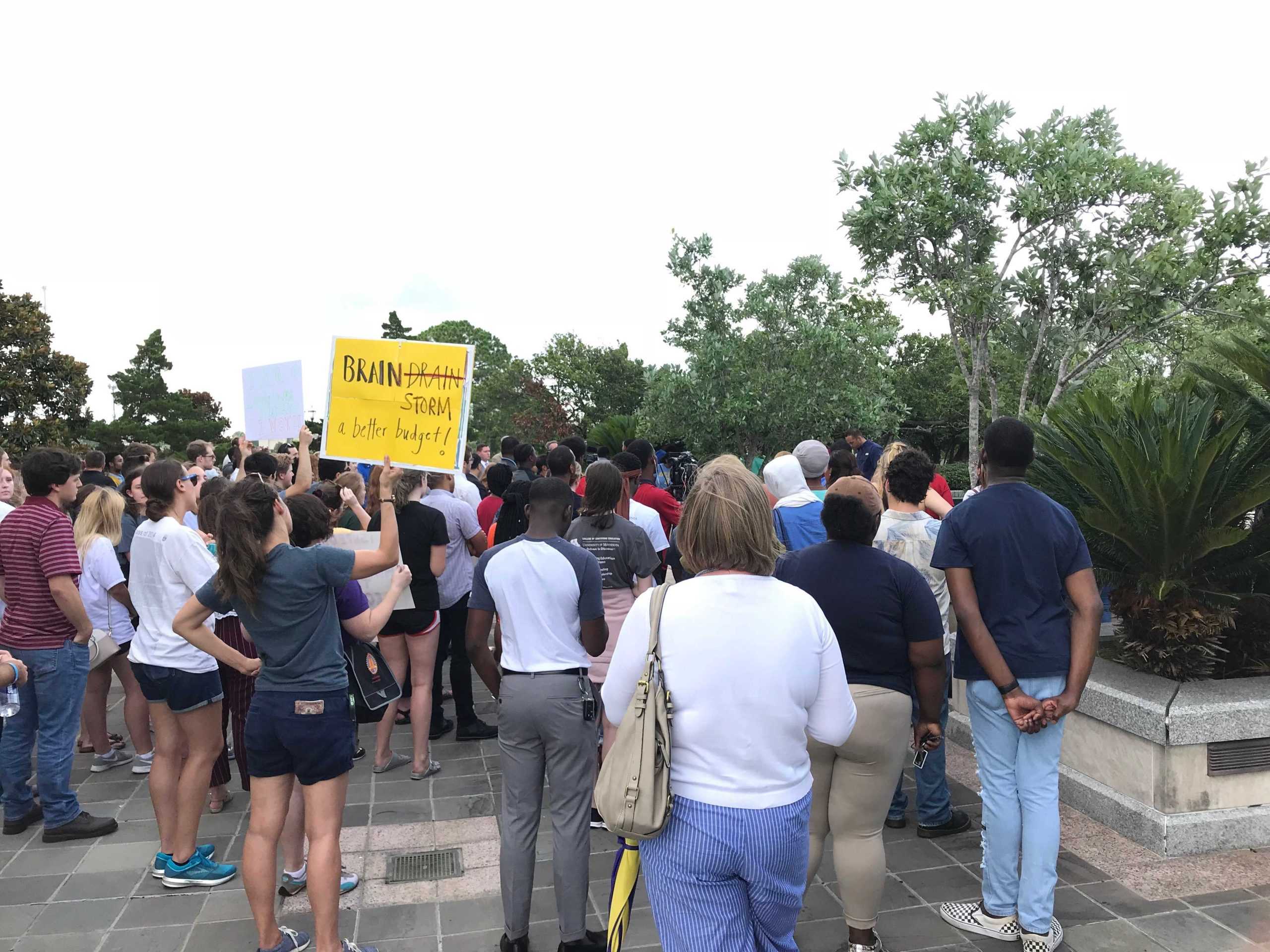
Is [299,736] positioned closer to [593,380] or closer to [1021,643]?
[1021,643]

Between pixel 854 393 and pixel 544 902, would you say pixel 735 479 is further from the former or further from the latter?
pixel 854 393

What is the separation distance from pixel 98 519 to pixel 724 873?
4.79 meters

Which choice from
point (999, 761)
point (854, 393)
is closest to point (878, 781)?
point (999, 761)

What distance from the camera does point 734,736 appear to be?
91.1 inches

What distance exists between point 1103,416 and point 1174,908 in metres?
2.49

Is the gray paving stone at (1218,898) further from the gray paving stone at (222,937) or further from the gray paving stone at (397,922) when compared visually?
the gray paving stone at (222,937)

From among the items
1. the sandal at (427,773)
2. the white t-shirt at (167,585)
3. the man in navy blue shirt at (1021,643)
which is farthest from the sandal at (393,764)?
the man in navy blue shirt at (1021,643)

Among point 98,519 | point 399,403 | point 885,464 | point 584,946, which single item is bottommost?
point 584,946

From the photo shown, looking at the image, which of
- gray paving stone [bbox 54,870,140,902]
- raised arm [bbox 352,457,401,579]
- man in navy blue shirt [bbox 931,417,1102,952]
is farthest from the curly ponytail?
man in navy blue shirt [bbox 931,417,1102,952]

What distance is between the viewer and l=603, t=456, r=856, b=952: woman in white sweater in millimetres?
2309

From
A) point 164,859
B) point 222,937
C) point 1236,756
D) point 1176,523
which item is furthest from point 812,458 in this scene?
point 164,859

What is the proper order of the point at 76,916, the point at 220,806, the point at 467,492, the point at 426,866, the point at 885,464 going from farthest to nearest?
the point at 467,492 < the point at 220,806 < the point at 885,464 < the point at 426,866 < the point at 76,916

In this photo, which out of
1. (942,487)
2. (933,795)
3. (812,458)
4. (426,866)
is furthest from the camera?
(942,487)

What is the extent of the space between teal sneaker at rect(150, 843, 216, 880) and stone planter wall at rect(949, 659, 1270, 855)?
4318 millimetres
